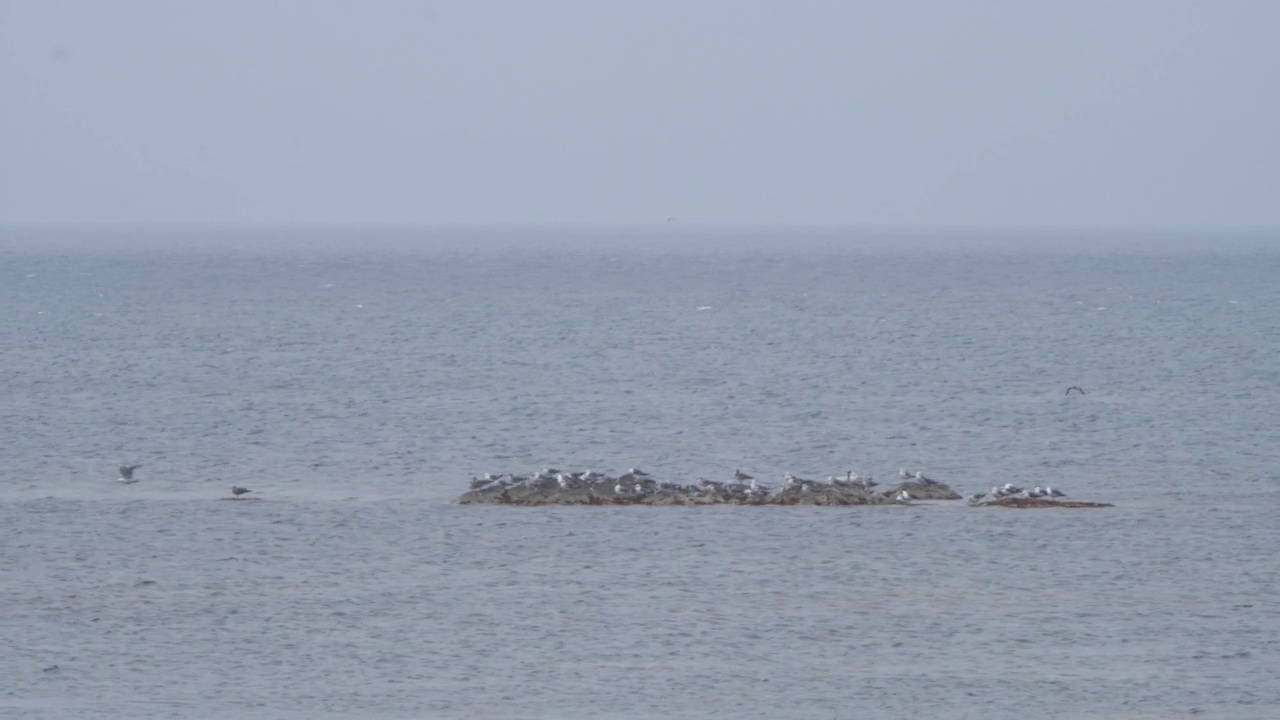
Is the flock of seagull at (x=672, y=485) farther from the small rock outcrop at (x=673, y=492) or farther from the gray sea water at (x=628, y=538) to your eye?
the gray sea water at (x=628, y=538)

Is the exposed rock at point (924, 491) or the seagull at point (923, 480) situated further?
the seagull at point (923, 480)

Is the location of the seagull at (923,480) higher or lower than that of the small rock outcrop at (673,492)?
higher

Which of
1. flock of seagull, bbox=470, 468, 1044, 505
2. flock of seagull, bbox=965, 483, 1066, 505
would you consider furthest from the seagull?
flock of seagull, bbox=965, 483, 1066, 505

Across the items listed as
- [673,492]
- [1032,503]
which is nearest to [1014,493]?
[1032,503]

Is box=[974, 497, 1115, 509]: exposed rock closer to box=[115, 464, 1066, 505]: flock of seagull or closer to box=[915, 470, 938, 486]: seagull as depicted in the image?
box=[115, 464, 1066, 505]: flock of seagull

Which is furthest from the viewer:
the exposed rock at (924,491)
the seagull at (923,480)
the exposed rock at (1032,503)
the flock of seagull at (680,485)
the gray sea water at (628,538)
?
the seagull at (923,480)

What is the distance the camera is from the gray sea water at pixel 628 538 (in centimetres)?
1650

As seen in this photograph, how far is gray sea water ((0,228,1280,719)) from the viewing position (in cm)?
1650

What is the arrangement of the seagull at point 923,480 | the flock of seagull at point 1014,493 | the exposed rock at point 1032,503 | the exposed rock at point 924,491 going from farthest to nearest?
the seagull at point 923,480 < the exposed rock at point 924,491 < the flock of seagull at point 1014,493 < the exposed rock at point 1032,503

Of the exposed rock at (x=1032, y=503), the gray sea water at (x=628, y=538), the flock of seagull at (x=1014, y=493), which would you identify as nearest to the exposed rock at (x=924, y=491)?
the flock of seagull at (x=1014, y=493)

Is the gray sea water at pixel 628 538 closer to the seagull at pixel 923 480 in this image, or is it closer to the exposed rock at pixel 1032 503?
the exposed rock at pixel 1032 503

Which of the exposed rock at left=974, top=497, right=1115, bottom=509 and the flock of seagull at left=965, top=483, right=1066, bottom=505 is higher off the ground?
the flock of seagull at left=965, top=483, right=1066, bottom=505

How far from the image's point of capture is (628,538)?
23.5 metres

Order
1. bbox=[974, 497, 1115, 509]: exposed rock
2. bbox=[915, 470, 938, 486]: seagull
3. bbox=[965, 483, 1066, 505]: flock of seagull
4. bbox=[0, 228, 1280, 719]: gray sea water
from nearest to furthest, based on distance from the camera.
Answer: bbox=[0, 228, 1280, 719]: gray sea water < bbox=[974, 497, 1115, 509]: exposed rock < bbox=[965, 483, 1066, 505]: flock of seagull < bbox=[915, 470, 938, 486]: seagull
